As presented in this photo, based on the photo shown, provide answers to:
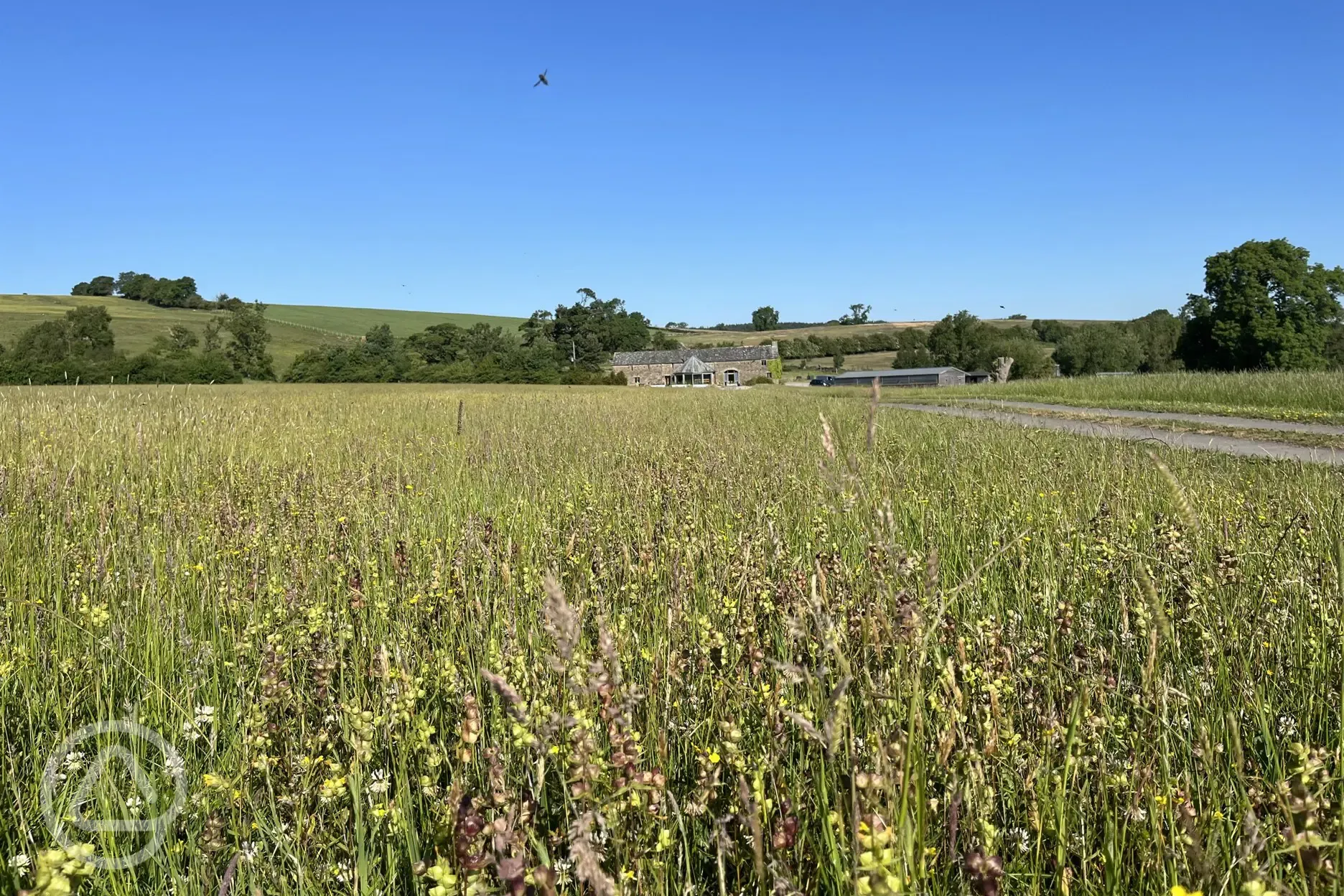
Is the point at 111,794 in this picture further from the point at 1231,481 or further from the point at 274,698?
the point at 1231,481

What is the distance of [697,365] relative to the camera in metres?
114

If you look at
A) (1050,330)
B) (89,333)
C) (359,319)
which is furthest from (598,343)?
(1050,330)

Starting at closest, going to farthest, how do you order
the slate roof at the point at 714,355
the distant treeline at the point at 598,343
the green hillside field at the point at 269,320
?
1. the distant treeline at the point at 598,343
2. the green hillside field at the point at 269,320
3. the slate roof at the point at 714,355

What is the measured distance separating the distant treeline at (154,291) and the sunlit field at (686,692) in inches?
5114

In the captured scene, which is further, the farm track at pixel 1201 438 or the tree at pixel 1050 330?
the tree at pixel 1050 330

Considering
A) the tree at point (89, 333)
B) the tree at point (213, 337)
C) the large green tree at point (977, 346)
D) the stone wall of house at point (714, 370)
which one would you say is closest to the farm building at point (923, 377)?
the large green tree at point (977, 346)

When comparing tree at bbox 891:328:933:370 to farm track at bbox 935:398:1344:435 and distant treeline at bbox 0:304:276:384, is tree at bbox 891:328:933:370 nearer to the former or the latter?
distant treeline at bbox 0:304:276:384

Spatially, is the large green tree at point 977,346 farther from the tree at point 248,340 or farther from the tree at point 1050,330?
the tree at point 248,340

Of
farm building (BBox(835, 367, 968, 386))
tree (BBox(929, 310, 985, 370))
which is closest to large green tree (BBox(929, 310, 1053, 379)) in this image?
tree (BBox(929, 310, 985, 370))

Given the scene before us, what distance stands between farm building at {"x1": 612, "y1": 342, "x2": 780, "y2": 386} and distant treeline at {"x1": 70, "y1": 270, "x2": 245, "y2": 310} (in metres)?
60.0

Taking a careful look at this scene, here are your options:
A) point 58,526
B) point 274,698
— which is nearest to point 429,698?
point 274,698

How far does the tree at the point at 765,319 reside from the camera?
626 ft

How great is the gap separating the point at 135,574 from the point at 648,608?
88.9 inches

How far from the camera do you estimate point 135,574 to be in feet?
11.0
